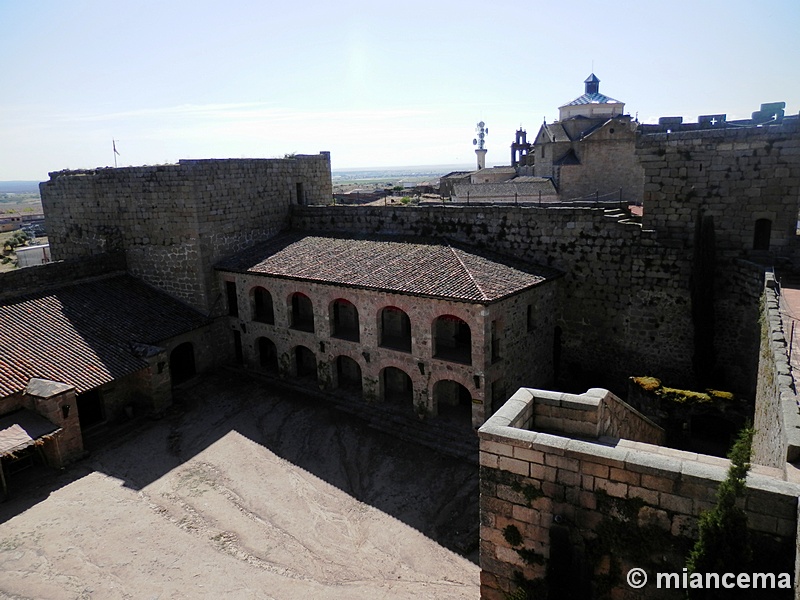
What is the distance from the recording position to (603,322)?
19297mm

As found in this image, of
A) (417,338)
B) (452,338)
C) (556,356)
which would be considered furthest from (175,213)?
(556,356)

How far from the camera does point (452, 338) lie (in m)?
19.2

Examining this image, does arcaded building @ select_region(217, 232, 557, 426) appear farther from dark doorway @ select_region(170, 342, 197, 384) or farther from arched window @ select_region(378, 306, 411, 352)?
dark doorway @ select_region(170, 342, 197, 384)

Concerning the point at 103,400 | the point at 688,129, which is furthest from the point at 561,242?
the point at 103,400

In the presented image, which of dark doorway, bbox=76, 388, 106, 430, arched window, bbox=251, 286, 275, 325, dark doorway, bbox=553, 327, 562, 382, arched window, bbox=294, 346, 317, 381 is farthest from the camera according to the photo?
arched window, bbox=251, 286, 275, 325

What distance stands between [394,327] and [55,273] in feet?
44.4

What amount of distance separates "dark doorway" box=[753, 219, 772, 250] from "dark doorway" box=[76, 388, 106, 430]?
21.4 metres

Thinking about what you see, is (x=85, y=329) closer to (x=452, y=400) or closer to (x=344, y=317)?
(x=344, y=317)

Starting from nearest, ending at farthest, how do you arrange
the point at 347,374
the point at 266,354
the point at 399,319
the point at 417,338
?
the point at 417,338, the point at 399,319, the point at 347,374, the point at 266,354

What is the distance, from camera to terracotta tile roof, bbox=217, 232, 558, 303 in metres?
17.1

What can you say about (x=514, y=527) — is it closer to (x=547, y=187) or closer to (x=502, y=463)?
(x=502, y=463)

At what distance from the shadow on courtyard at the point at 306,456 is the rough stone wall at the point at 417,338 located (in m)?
1.67

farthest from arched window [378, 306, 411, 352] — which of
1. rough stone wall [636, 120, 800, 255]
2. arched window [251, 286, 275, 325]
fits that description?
rough stone wall [636, 120, 800, 255]

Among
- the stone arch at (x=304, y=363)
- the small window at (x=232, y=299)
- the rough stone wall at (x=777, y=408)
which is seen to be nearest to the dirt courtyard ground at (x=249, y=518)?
the stone arch at (x=304, y=363)
